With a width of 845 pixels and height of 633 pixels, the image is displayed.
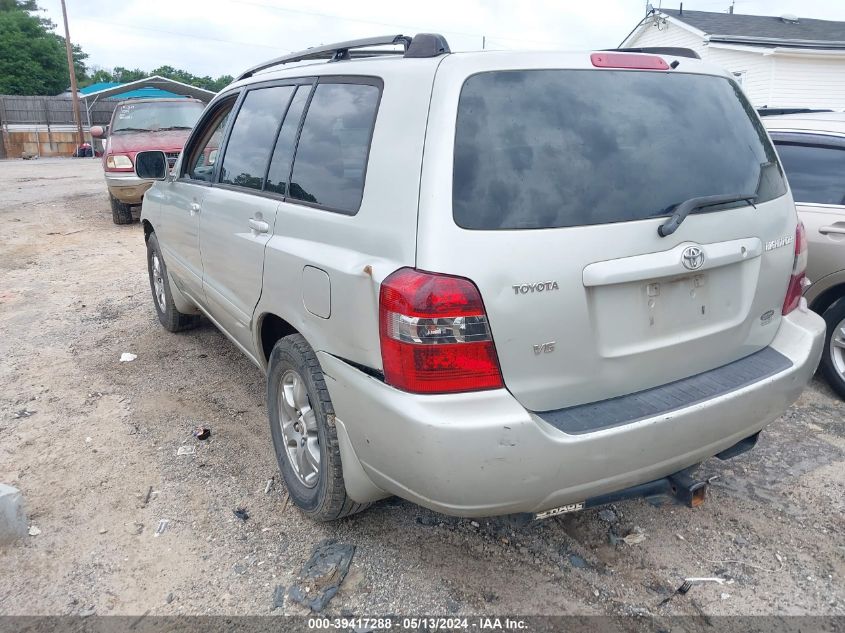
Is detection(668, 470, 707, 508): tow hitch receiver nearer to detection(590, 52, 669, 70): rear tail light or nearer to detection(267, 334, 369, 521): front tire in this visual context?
detection(267, 334, 369, 521): front tire

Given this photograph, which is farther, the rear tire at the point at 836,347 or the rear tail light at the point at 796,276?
the rear tire at the point at 836,347

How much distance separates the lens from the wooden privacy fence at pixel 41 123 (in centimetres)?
3047

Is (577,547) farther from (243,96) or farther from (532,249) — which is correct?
(243,96)

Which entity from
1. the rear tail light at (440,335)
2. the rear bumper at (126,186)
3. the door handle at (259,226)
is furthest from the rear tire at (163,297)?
the rear bumper at (126,186)

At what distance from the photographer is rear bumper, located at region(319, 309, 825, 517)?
209 centimetres

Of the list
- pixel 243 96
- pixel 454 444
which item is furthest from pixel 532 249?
pixel 243 96

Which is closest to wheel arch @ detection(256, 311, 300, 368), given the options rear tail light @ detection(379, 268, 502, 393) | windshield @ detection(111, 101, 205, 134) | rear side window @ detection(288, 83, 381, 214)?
rear side window @ detection(288, 83, 381, 214)

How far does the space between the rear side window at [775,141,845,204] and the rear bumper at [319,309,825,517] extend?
2.58m

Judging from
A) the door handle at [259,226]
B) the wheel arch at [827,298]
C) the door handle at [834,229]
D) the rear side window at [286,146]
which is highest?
the rear side window at [286,146]

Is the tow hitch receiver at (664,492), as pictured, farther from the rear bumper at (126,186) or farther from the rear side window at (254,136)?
the rear bumper at (126,186)

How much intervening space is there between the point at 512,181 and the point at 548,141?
21 cm

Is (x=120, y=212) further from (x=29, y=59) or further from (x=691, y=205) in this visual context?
(x=29, y=59)

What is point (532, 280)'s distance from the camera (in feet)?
6.97

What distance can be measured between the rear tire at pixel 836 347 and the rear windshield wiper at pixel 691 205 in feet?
7.14
